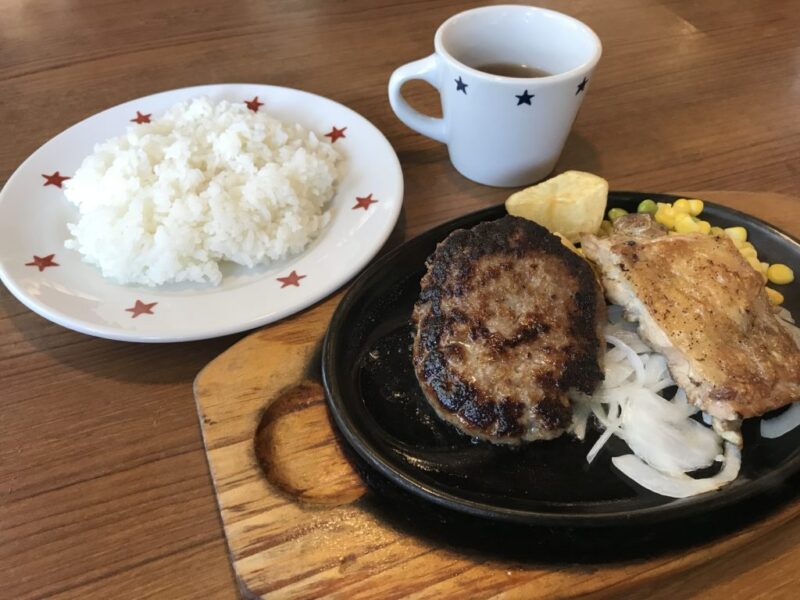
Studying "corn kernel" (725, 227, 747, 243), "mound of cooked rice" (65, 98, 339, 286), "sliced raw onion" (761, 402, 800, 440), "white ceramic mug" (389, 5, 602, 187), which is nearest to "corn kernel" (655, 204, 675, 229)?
"corn kernel" (725, 227, 747, 243)

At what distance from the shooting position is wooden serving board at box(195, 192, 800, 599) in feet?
3.51

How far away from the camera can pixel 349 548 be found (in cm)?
111

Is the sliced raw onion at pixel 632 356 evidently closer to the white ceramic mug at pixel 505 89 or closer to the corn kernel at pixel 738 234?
the corn kernel at pixel 738 234

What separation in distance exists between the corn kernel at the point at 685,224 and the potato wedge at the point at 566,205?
0.18m

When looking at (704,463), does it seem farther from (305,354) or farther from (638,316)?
(305,354)

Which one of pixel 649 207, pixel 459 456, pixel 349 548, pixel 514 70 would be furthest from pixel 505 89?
pixel 349 548

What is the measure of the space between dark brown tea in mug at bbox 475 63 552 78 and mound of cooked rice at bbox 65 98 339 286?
510mm

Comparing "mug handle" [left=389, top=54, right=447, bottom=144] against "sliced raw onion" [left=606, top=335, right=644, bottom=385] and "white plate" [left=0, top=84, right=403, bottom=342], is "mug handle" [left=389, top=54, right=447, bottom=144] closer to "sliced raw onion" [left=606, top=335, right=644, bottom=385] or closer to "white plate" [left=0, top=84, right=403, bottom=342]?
"white plate" [left=0, top=84, right=403, bottom=342]

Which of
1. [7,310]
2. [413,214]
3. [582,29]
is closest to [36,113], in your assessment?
[7,310]

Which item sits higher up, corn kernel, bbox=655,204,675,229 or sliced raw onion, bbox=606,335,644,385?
corn kernel, bbox=655,204,675,229

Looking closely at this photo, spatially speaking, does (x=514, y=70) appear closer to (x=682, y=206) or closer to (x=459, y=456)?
(x=682, y=206)

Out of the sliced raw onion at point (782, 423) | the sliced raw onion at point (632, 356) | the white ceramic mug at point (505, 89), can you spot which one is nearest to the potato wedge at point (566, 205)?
the white ceramic mug at point (505, 89)

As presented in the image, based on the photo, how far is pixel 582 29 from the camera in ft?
5.78

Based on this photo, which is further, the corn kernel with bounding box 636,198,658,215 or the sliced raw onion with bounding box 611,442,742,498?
the corn kernel with bounding box 636,198,658,215
